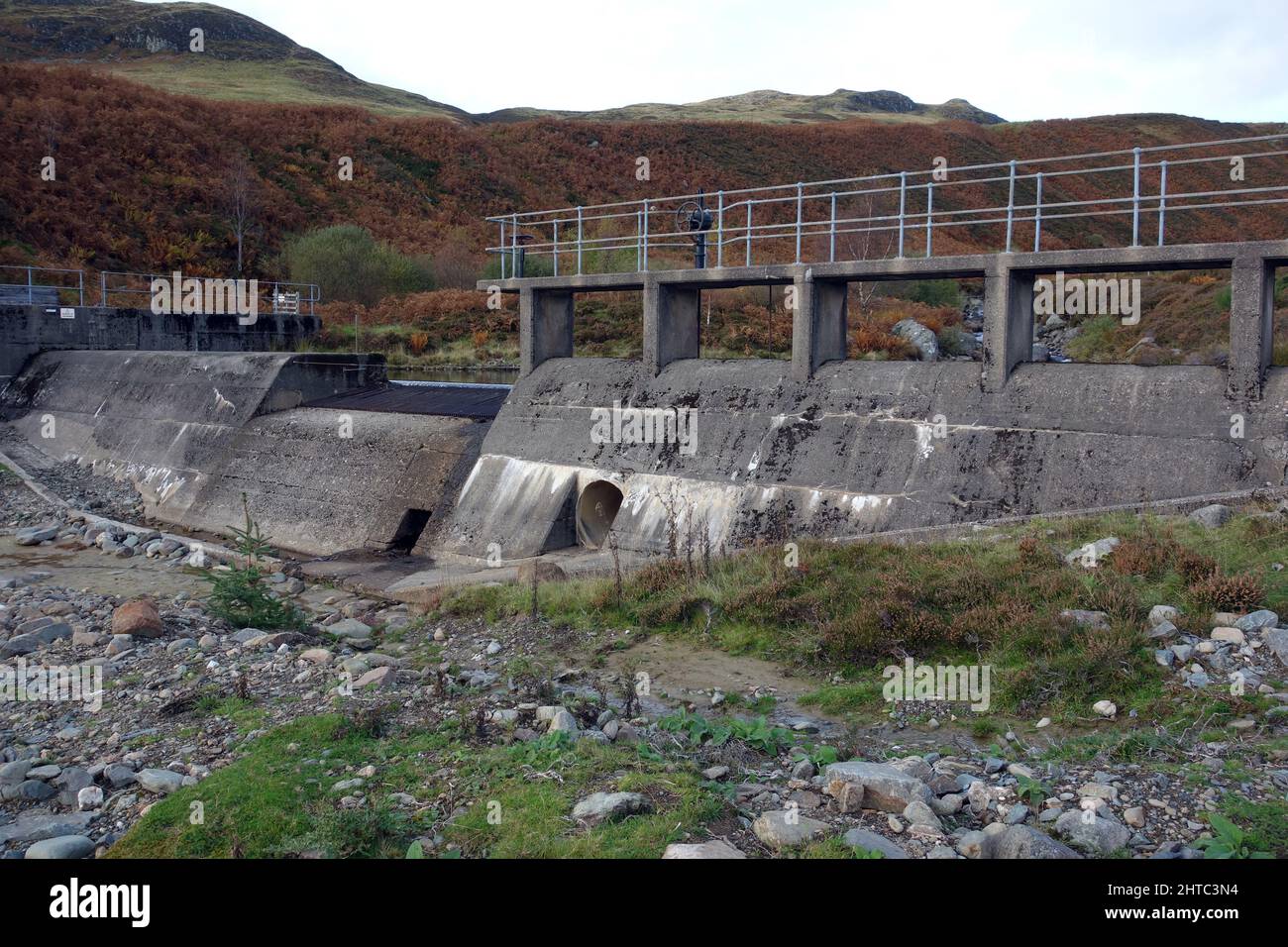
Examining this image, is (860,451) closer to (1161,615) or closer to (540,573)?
(540,573)

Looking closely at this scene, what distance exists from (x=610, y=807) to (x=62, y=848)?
3.46 metres

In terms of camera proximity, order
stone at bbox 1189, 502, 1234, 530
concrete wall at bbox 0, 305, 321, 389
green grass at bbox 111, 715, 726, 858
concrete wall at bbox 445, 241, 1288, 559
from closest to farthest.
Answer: green grass at bbox 111, 715, 726, 858 → stone at bbox 1189, 502, 1234, 530 → concrete wall at bbox 445, 241, 1288, 559 → concrete wall at bbox 0, 305, 321, 389

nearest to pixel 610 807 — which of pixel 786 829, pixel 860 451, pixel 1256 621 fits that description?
pixel 786 829

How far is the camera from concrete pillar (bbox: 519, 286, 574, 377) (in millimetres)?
21734

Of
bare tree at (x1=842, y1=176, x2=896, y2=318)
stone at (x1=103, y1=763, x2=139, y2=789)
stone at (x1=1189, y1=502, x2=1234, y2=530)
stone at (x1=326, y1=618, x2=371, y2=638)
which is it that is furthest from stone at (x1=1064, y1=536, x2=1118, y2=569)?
bare tree at (x1=842, y1=176, x2=896, y2=318)

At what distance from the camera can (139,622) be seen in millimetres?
12625

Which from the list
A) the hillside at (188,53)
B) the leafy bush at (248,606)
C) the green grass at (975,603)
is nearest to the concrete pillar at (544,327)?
the leafy bush at (248,606)

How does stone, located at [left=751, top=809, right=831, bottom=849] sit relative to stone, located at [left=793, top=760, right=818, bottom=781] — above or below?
above

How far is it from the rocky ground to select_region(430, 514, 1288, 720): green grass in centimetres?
30

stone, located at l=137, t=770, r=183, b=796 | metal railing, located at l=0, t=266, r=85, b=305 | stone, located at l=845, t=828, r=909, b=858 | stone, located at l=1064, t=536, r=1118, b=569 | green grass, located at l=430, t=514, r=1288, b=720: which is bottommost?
stone, located at l=137, t=770, r=183, b=796

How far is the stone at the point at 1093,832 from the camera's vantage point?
21.0ft

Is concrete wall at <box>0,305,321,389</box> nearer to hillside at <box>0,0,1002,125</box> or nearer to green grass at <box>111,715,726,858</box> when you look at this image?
green grass at <box>111,715,726,858</box>
